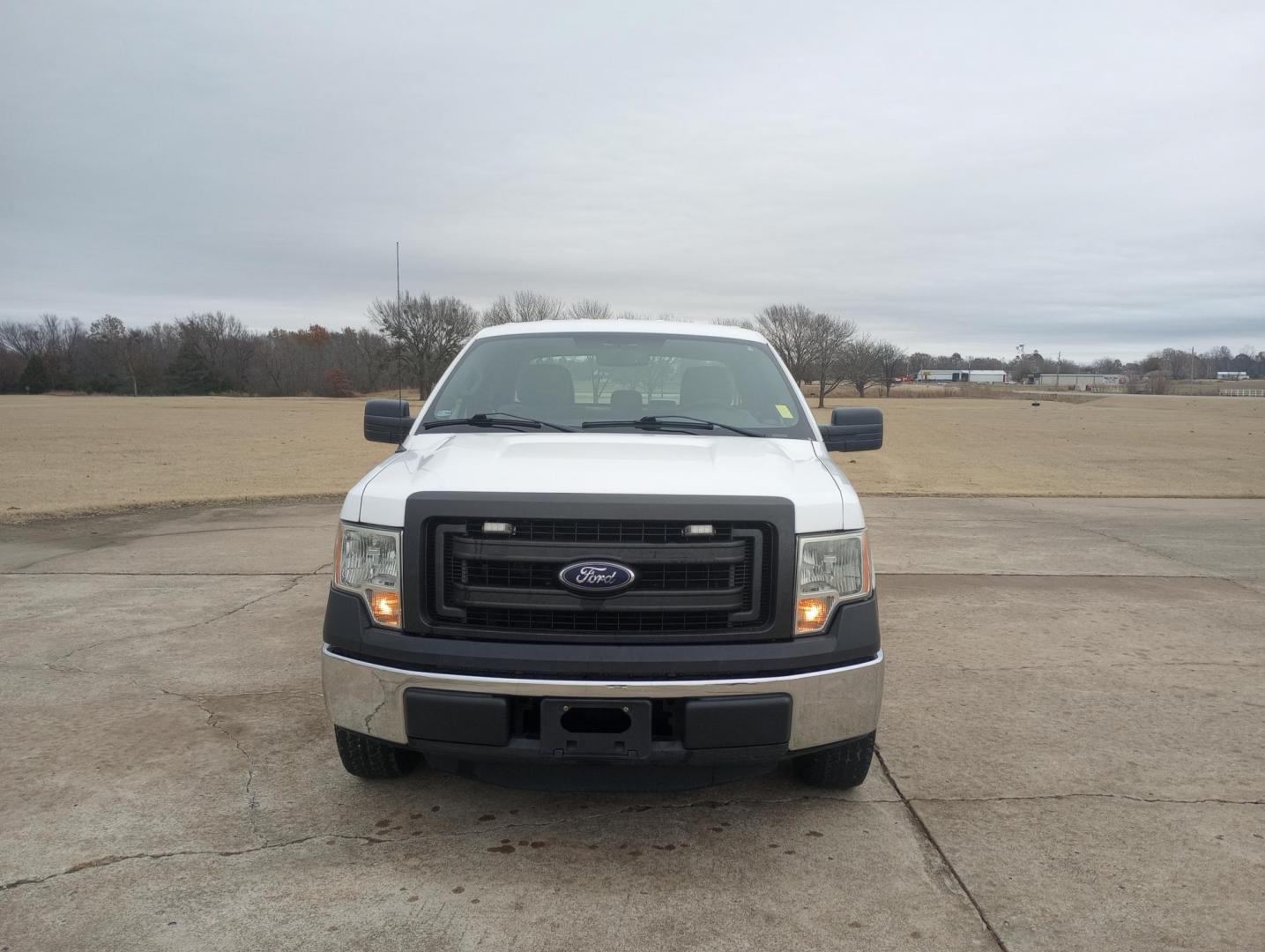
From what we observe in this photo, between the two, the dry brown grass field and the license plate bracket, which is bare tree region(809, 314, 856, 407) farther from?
the license plate bracket

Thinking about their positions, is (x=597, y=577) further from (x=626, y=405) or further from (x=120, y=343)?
(x=120, y=343)

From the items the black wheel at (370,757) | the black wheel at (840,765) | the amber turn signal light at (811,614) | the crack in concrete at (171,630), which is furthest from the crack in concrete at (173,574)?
the amber turn signal light at (811,614)

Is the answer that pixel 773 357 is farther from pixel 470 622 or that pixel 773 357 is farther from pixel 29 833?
pixel 29 833

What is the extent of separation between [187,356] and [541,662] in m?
88.5

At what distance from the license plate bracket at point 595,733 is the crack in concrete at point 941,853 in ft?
3.49

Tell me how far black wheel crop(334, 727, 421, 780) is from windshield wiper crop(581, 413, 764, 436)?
1505 mm

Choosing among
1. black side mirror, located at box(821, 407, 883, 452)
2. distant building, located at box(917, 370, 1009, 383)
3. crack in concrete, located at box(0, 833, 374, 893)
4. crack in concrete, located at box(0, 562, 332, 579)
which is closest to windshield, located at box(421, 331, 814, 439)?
black side mirror, located at box(821, 407, 883, 452)

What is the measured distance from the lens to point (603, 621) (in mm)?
2963

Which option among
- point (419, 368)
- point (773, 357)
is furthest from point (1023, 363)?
point (773, 357)

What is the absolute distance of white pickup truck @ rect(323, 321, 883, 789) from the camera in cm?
285

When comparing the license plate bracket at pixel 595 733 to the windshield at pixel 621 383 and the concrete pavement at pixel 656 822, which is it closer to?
the concrete pavement at pixel 656 822

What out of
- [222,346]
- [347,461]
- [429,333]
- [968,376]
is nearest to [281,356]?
[222,346]

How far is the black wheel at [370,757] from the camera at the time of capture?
332 centimetres

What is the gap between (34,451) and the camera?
1983 centimetres
